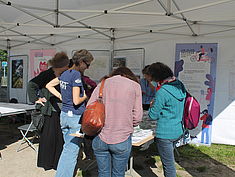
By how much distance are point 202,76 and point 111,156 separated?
3001 mm

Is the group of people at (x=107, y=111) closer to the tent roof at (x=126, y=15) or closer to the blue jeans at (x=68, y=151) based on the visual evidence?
the blue jeans at (x=68, y=151)

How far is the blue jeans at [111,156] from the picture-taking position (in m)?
1.53

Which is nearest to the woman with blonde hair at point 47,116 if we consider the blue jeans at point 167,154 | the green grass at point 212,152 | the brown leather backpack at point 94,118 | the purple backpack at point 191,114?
the brown leather backpack at point 94,118

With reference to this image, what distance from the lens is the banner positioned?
3941 mm

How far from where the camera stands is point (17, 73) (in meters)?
6.36

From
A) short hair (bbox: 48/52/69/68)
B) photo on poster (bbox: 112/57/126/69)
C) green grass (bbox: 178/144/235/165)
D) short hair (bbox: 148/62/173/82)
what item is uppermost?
photo on poster (bbox: 112/57/126/69)

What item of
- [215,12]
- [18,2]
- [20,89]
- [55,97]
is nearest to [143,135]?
[55,97]

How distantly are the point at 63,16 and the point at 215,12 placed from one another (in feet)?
7.62

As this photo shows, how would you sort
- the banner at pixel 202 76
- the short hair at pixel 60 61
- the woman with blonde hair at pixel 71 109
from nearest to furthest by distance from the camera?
the woman with blonde hair at pixel 71 109 < the short hair at pixel 60 61 < the banner at pixel 202 76

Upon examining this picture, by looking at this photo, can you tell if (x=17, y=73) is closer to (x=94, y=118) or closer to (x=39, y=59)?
(x=39, y=59)

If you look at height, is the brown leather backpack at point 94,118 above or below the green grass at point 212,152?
above

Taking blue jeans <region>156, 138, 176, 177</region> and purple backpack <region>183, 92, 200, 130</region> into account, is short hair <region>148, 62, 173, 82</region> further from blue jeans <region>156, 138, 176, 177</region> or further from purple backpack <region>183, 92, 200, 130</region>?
blue jeans <region>156, 138, 176, 177</region>

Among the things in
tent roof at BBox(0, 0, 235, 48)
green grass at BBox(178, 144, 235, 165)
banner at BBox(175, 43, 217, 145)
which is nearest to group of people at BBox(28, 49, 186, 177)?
tent roof at BBox(0, 0, 235, 48)

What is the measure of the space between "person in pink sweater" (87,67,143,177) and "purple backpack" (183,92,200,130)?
66 centimetres
